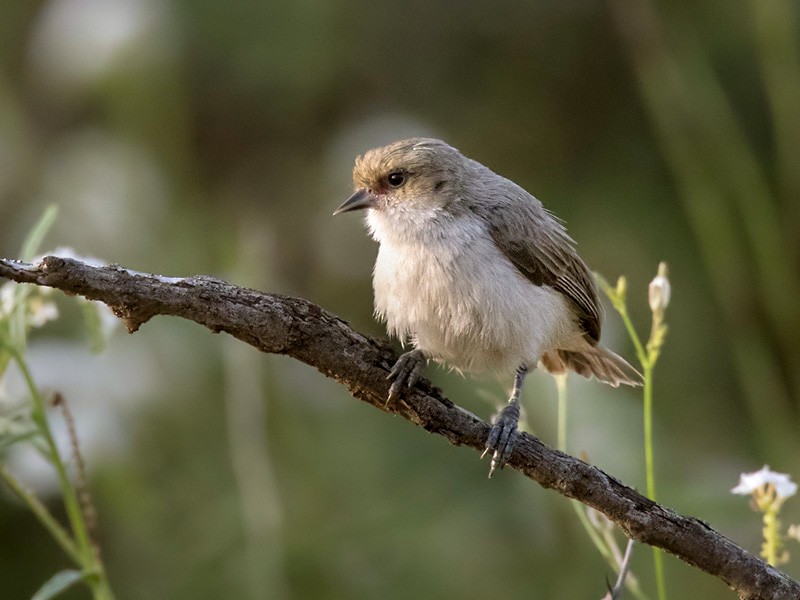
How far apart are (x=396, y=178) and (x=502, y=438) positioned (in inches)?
43.2

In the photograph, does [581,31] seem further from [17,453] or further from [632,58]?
[17,453]

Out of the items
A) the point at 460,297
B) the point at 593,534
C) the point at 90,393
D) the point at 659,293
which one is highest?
the point at 460,297

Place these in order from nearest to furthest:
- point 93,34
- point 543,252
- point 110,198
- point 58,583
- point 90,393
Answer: point 58,583, point 543,252, point 90,393, point 93,34, point 110,198

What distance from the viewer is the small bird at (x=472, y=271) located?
2762mm

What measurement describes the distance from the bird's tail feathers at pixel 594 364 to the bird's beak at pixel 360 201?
29.1 inches

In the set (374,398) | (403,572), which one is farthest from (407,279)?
(403,572)

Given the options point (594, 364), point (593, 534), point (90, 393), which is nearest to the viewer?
point (593, 534)

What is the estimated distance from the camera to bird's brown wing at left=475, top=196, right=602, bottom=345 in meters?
2.93

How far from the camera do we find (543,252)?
3.01 meters

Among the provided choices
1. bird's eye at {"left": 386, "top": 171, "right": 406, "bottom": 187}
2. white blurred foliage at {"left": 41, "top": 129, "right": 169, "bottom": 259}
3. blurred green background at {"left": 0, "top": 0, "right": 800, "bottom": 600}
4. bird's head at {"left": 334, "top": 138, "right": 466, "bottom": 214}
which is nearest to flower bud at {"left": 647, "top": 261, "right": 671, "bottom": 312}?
bird's head at {"left": 334, "top": 138, "right": 466, "bottom": 214}

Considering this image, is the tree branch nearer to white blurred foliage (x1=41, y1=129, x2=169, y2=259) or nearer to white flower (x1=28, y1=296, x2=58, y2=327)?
white flower (x1=28, y1=296, x2=58, y2=327)

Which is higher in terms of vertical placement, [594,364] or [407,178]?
[407,178]

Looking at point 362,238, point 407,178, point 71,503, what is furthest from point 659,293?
point 362,238

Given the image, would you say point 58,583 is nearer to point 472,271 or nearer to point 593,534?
point 593,534
